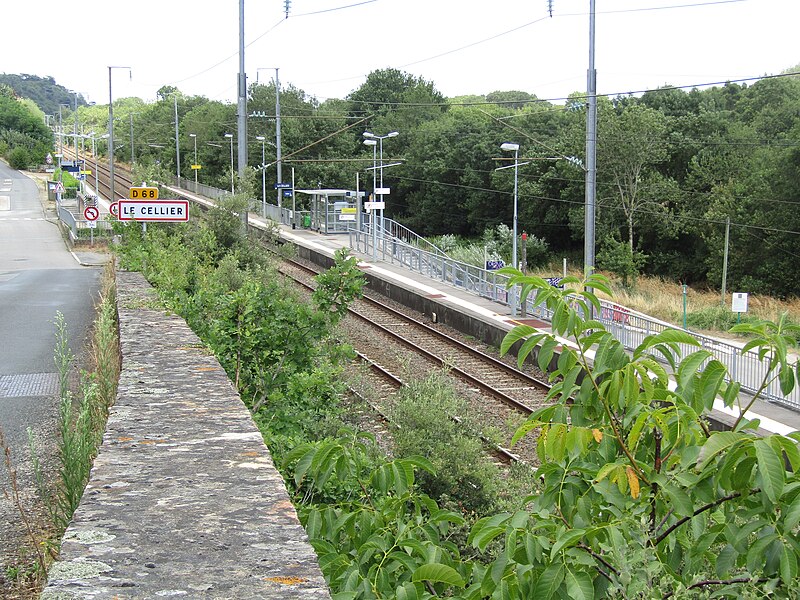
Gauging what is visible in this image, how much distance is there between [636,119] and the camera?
194 ft

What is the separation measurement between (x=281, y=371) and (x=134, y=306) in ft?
8.75

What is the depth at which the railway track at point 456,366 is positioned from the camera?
631 inches

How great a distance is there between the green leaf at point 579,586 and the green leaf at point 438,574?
1.60 ft

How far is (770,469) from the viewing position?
306 cm

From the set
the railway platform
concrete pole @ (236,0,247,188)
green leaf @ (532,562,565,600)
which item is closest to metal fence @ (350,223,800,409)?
the railway platform

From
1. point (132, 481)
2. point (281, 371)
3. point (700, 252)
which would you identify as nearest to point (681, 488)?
point (132, 481)

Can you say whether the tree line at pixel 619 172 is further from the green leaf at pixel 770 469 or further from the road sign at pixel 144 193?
the green leaf at pixel 770 469

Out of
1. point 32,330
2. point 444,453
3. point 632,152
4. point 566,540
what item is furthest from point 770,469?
point 632,152

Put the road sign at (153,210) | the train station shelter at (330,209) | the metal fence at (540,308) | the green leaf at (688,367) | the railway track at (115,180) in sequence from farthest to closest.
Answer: the railway track at (115,180), the train station shelter at (330,209), the road sign at (153,210), the metal fence at (540,308), the green leaf at (688,367)

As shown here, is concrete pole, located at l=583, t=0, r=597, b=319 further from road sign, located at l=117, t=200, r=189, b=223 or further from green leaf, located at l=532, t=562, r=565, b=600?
green leaf, located at l=532, t=562, r=565, b=600

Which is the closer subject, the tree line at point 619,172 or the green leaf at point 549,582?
the green leaf at point 549,582

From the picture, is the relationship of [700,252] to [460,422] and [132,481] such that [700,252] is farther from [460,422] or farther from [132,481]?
[132,481]

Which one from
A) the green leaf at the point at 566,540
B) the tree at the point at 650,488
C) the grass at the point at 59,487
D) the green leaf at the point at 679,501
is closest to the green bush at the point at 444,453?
the grass at the point at 59,487

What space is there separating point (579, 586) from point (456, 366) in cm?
1789
